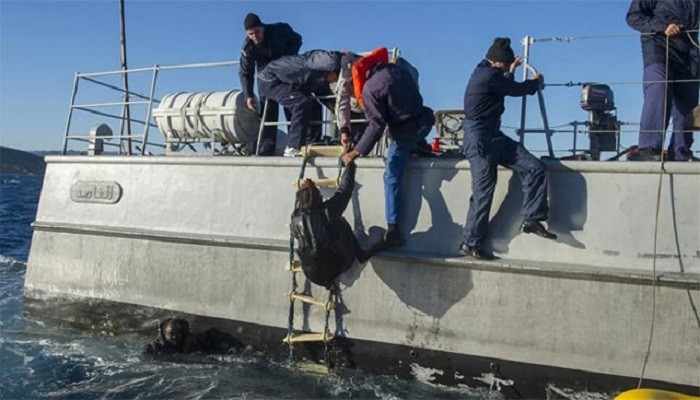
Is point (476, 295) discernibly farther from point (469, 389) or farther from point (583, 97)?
point (583, 97)

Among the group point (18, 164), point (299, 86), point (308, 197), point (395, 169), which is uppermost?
point (18, 164)

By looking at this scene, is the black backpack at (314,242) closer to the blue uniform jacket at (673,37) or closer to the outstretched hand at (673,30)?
the blue uniform jacket at (673,37)

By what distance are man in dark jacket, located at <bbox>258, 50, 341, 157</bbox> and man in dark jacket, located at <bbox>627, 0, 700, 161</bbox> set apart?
290 centimetres

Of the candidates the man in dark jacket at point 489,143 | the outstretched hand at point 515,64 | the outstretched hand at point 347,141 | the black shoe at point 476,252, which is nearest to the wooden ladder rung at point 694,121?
the man in dark jacket at point 489,143

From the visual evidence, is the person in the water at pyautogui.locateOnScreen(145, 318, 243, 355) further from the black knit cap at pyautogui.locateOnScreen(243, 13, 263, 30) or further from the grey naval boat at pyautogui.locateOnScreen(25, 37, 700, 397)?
the black knit cap at pyautogui.locateOnScreen(243, 13, 263, 30)

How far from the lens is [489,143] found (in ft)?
17.7

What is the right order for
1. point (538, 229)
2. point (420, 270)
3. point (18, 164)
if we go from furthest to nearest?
1. point (18, 164)
2. point (420, 270)
3. point (538, 229)

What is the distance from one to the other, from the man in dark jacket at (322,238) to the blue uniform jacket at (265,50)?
2.05 metres

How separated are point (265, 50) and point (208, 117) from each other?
1053mm

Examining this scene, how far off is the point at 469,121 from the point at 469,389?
2.27 meters

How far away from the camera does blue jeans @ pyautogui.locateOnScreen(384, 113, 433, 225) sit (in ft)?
19.0

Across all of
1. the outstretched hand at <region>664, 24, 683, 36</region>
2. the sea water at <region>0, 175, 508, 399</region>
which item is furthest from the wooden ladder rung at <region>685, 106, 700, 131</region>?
the sea water at <region>0, 175, 508, 399</region>

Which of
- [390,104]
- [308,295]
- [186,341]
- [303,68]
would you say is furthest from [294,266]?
[303,68]

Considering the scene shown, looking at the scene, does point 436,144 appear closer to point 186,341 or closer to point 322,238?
point 322,238
